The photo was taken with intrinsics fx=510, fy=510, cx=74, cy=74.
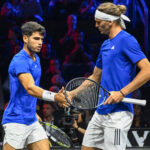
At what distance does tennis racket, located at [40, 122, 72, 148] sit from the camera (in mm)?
7882

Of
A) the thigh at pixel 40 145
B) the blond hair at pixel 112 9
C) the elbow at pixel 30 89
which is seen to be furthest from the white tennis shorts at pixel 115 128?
the blond hair at pixel 112 9

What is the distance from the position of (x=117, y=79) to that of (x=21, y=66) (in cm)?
85

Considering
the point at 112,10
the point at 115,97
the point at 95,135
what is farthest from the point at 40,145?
the point at 112,10

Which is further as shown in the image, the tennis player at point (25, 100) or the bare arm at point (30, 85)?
the tennis player at point (25, 100)

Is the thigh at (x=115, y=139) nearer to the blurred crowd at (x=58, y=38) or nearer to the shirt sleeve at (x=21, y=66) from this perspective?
the shirt sleeve at (x=21, y=66)

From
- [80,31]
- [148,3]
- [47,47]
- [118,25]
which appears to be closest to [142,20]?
[148,3]

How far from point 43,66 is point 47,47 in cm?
35

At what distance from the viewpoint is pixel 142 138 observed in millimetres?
8719

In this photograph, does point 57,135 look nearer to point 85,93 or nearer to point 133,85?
point 85,93

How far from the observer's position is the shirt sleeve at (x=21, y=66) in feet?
14.7

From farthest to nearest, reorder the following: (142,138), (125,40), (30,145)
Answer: (142,138) < (30,145) < (125,40)

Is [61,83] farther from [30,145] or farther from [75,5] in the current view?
[30,145]

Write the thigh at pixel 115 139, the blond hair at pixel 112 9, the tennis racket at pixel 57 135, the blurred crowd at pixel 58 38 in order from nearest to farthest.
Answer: the thigh at pixel 115 139, the blond hair at pixel 112 9, the tennis racket at pixel 57 135, the blurred crowd at pixel 58 38

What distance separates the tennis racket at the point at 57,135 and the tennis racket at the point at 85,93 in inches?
129
